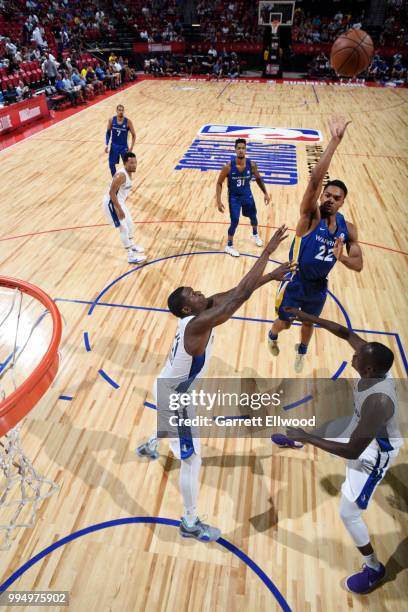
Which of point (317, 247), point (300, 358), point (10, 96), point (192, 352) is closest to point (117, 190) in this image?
point (317, 247)

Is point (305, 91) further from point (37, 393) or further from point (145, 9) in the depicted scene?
point (37, 393)

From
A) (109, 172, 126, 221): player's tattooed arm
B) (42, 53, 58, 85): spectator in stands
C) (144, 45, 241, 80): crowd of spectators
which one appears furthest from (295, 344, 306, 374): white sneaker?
(144, 45, 241, 80): crowd of spectators

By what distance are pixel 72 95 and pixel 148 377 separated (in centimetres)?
1507

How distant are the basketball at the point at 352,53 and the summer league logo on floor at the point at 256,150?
311 cm

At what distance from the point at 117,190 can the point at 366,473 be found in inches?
180

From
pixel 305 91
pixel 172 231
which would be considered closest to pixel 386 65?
pixel 305 91

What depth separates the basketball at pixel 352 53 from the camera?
5785 millimetres

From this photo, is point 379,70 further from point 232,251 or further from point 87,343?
point 87,343

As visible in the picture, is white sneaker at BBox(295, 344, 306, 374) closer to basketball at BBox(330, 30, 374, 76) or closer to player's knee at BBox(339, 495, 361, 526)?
player's knee at BBox(339, 495, 361, 526)

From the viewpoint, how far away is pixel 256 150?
431 inches

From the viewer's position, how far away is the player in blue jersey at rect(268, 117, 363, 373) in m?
3.28

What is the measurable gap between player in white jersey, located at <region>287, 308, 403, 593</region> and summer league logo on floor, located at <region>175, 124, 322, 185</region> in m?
7.30

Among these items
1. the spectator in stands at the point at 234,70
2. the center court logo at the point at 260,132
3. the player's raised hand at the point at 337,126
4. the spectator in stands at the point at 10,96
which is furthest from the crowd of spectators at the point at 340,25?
the player's raised hand at the point at 337,126

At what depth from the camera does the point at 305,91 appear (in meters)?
18.4
